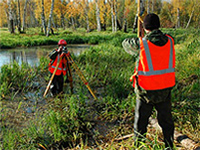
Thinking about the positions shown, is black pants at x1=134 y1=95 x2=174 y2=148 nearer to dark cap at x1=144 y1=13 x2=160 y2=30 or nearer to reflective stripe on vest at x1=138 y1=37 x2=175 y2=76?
reflective stripe on vest at x1=138 y1=37 x2=175 y2=76

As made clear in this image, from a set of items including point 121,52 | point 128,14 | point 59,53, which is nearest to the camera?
point 59,53

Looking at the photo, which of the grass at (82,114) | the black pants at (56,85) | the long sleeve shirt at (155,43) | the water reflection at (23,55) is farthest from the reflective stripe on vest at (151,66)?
the water reflection at (23,55)

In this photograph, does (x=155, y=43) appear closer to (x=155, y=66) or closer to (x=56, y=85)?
(x=155, y=66)

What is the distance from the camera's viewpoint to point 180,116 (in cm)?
364

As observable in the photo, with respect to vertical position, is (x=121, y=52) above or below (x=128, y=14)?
below

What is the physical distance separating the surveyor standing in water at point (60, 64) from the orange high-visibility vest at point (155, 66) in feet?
8.27

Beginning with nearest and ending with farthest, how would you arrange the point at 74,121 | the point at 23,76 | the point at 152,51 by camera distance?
1. the point at 152,51
2. the point at 74,121
3. the point at 23,76

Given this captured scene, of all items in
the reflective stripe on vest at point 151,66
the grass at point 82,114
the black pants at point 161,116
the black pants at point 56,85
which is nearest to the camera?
the reflective stripe on vest at point 151,66

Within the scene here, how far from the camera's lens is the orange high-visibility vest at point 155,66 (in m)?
2.35

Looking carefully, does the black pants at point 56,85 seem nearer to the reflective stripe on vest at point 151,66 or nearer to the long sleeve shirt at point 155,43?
the long sleeve shirt at point 155,43

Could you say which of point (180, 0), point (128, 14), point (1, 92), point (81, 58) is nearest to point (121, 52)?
point (81, 58)

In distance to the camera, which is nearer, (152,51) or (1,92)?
(152,51)

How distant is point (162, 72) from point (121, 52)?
22.2 feet

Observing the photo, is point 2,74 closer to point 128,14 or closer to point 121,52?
point 121,52
